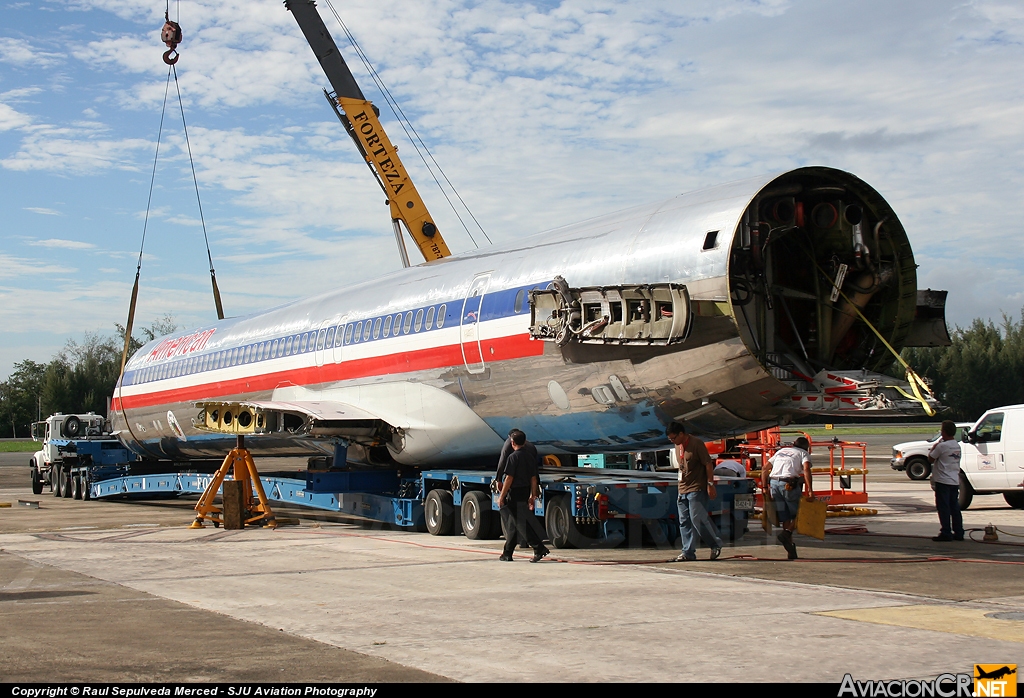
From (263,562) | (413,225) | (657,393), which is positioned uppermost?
(413,225)

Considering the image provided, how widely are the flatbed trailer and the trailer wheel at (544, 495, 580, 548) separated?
0.05 feet

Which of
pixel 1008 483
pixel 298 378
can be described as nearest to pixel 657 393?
pixel 298 378

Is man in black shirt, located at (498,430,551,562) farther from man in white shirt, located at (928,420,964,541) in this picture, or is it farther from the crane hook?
the crane hook

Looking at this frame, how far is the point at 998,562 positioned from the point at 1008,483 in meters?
9.78

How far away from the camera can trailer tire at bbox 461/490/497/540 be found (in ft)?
52.4

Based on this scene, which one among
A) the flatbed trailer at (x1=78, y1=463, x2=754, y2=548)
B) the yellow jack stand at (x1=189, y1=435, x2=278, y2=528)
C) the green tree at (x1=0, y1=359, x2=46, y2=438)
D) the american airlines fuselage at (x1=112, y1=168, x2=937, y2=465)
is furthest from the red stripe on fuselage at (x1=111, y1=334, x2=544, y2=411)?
the green tree at (x1=0, y1=359, x2=46, y2=438)

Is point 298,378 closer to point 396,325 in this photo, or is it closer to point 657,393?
point 396,325

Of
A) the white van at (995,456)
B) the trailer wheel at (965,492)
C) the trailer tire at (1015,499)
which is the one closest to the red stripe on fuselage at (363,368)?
the white van at (995,456)

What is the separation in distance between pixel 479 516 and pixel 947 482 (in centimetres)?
696

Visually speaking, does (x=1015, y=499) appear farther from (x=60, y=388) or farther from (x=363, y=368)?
(x=60, y=388)

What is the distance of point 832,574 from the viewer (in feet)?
37.8

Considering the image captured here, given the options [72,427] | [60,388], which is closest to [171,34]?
[72,427]

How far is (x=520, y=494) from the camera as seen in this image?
13547 mm

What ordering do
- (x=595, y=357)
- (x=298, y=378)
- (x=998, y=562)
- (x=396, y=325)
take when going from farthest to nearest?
(x=298, y=378), (x=396, y=325), (x=595, y=357), (x=998, y=562)
